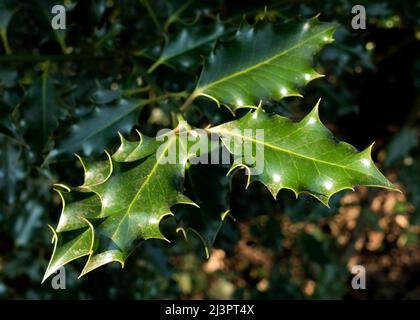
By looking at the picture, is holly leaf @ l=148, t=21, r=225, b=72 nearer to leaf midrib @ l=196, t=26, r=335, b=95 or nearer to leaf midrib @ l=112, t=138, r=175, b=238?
leaf midrib @ l=196, t=26, r=335, b=95

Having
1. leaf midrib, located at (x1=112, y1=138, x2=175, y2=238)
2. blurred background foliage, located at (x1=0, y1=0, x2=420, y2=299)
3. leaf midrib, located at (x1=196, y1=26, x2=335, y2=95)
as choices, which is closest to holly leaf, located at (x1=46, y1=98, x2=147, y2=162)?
blurred background foliage, located at (x1=0, y1=0, x2=420, y2=299)

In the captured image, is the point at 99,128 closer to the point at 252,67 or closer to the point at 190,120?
the point at 190,120

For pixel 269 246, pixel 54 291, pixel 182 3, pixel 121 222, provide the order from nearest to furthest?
pixel 121 222, pixel 182 3, pixel 54 291, pixel 269 246

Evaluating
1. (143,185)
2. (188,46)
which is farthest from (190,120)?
(143,185)

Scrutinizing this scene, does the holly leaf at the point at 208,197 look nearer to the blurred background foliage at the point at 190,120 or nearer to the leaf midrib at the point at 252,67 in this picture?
the blurred background foliage at the point at 190,120
